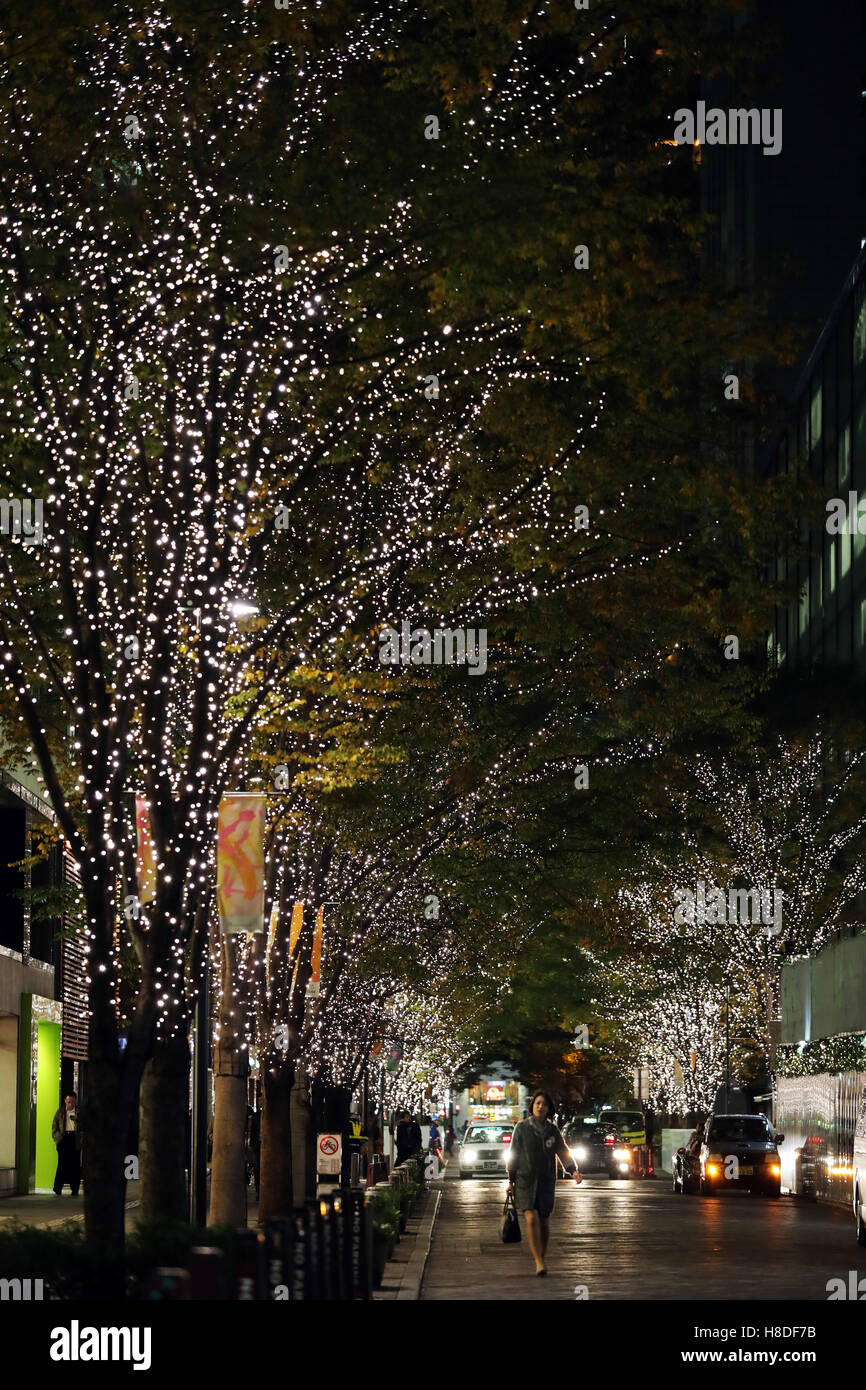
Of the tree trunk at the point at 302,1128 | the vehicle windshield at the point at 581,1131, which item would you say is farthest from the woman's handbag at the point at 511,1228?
the vehicle windshield at the point at 581,1131

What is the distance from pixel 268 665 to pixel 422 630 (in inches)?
251

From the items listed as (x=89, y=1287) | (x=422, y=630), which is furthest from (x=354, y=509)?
(x=89, y=1287)

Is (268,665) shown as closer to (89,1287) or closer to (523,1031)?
(89,1287)

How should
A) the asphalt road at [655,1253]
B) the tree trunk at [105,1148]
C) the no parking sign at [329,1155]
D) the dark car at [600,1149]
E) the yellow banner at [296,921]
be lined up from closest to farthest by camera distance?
the tree trunk at [105,1148] → the asphalt road at [655,1253] → the yellow banner at [296,921] → the no parking sign at [329,1155] → the dark car at [600,1149]

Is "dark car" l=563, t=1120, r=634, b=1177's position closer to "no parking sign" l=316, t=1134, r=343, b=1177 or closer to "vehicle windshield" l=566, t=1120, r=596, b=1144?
"vehicle windshield" l=566, t=1120, r=596, b=1144

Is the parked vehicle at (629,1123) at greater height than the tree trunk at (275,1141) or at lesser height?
lesser

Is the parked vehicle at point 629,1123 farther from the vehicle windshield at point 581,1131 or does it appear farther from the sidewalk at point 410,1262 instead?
the sidewalk at point 410,1262

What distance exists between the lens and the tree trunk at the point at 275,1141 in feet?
88.1

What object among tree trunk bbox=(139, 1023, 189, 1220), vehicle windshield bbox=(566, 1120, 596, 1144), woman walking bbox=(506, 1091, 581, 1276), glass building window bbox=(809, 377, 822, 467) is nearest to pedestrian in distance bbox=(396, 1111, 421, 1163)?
vehicle windshield bbox=(566, 1120, 596, 1144)

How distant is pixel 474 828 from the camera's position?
3144 cm

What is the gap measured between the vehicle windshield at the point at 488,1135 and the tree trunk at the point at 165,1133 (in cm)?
4474

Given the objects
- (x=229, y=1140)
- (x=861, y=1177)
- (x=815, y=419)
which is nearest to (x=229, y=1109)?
(x=229, y=1140)

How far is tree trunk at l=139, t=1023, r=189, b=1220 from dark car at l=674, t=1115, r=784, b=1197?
80.2ft

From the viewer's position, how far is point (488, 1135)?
63562mm
